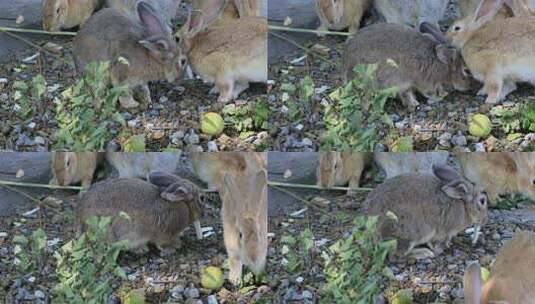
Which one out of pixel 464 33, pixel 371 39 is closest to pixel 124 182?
pixel 371 39

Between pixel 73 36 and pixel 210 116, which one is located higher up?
pixel 73 36

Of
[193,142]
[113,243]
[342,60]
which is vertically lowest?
[113,243]

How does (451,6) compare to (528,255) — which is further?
(451,6)

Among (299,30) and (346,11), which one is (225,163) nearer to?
(299,30)

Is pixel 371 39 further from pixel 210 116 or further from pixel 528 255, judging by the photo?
pixel 528 255

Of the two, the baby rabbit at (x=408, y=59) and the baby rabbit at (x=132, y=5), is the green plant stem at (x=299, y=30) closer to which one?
the baby rabbit at (x=408, y=59)

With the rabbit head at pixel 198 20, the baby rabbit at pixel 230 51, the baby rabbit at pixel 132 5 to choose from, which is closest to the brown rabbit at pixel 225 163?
the baby rabbit at pixel 230 51
